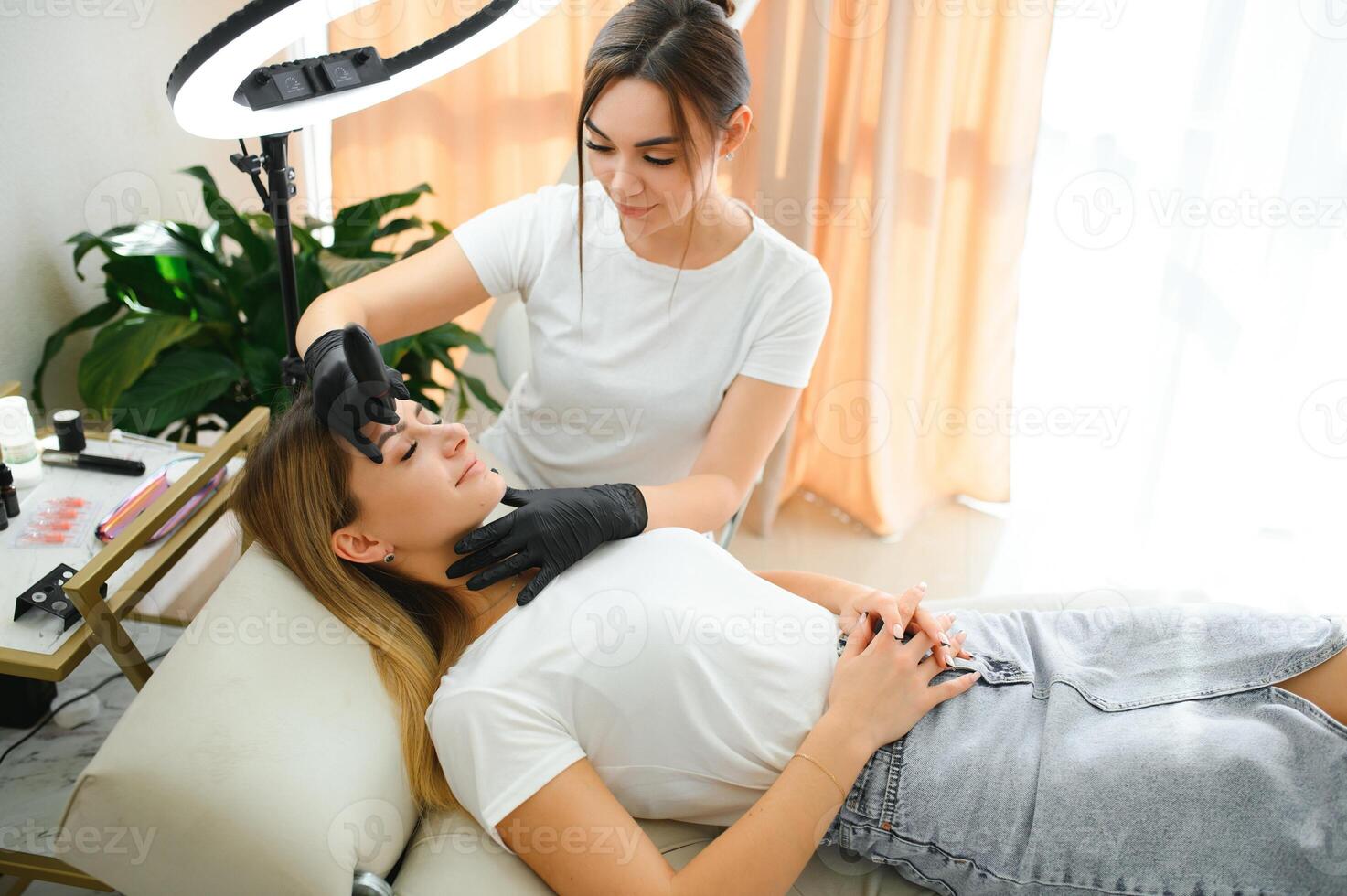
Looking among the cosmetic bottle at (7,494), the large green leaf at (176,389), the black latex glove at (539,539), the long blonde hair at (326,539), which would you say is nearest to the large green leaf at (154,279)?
the large green leaf at (176,389)

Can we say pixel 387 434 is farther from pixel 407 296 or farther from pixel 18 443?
pixel 18 443

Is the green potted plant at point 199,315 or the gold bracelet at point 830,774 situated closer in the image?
the gold bracelet at point 830,774

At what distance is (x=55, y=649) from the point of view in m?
1.25

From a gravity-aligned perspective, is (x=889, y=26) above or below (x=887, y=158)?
above

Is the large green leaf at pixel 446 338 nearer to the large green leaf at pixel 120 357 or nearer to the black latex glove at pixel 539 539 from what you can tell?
the large green leaf at pixel 120 357

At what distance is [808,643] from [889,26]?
1582 millimetres

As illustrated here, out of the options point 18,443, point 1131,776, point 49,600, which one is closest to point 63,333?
point 18,443

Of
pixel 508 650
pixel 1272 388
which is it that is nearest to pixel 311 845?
pixel 508 650

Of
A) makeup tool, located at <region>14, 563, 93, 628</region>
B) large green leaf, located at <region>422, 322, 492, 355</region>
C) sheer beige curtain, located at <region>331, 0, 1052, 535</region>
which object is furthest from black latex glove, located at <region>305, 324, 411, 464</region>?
sheer beige curtain, located at <region>331, 0, 1052, 535</region>

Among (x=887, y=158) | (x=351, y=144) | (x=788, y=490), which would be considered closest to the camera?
(x=887, y=158)

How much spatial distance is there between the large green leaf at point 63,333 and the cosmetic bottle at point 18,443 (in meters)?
0.40

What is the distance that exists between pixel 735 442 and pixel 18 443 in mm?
1106

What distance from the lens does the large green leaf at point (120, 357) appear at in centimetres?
187

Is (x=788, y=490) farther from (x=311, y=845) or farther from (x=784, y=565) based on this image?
(x=311, y=845)
